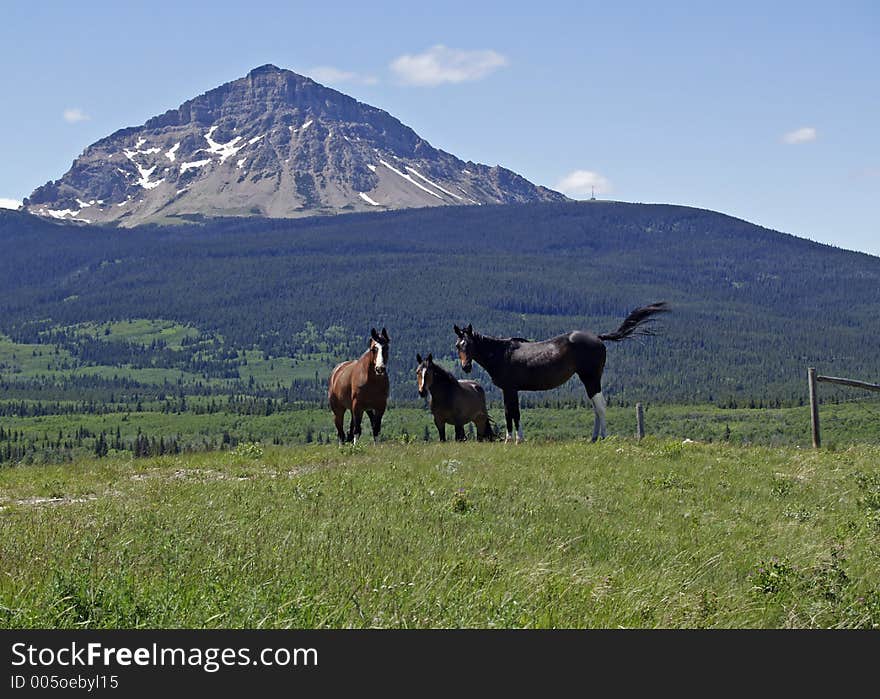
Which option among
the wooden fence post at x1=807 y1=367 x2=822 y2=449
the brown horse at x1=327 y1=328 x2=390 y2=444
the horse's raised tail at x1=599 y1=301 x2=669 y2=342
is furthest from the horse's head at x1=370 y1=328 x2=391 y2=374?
the wooden fence post at x1=807 y1=367 x2=822 y2=449

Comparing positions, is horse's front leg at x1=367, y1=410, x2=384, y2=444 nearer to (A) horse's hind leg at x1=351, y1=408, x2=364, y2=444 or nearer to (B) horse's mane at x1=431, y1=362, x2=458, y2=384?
(A) horse's hind leg at x1=351, y1=408, x2=364, y2=444

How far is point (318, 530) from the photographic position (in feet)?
40.9

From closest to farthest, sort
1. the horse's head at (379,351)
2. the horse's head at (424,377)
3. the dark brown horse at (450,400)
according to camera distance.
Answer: the horse's head at (379,351), the horse's head at (424,377), the dark brown horse at (450,400)

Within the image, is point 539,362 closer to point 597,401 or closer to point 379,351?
point 597,401

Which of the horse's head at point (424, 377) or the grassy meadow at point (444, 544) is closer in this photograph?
the grassy meadow at point (444, 544)

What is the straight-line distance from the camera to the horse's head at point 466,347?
27562mm

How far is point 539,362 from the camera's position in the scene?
28.0 meters

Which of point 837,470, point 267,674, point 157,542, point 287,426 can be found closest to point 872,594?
point 267,674

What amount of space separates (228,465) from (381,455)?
11.3 ft

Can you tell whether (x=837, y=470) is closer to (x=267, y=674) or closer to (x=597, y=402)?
(x=597, y=402)

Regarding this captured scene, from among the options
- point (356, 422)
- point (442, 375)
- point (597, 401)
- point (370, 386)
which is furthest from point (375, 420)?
point (597, 401)

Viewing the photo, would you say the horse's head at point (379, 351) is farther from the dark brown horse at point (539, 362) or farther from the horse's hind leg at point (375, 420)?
the dark brown horse at point (539, 362)

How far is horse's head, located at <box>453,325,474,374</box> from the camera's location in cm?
2756

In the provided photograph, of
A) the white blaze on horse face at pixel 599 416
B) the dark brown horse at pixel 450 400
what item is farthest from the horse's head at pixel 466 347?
the white blaze on horse face at pixel 599 416
